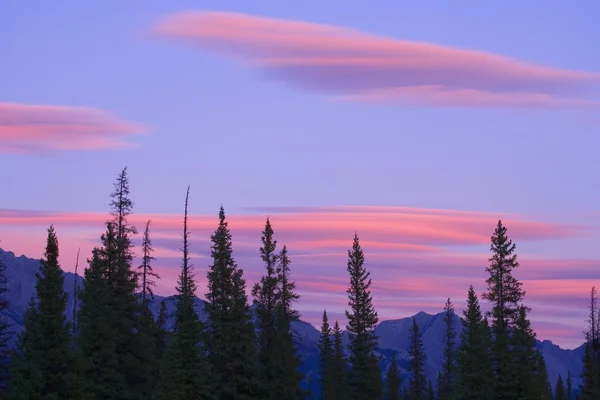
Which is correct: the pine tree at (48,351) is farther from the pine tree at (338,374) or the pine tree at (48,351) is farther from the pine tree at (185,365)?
the pine tree at (338,374)

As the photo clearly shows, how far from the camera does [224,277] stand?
69.0 meters

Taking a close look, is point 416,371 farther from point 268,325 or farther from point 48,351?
point 48,351

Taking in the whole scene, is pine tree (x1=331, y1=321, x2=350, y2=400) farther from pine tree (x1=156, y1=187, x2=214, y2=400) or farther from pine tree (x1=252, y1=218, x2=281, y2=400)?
pine tree (x1=156, y1=187, x2=214, y2=400)

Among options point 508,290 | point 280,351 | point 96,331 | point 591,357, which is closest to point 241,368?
point 280,351

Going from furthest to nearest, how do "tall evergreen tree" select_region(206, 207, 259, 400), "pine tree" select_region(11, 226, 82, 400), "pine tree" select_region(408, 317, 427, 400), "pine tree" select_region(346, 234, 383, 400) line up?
"pine tree" select_region(408, 317, 427, 400)
"pine tree" select_region(346, 234, 383, 400)
"tall evergreen tree" select_region(206, 207, 259, 400)
"pine tree" select_region(11, 226, 82, 400)

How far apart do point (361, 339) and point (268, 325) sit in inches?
715

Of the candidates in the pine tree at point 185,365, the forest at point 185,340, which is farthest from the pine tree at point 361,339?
the pine tree at point 185,365

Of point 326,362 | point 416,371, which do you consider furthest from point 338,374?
point 416,371

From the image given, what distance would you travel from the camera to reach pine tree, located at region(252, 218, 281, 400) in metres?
70.0

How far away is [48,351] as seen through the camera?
51.9m

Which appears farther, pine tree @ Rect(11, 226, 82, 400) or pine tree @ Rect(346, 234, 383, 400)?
pine tree @ Rect(346, 234, 383, 400)

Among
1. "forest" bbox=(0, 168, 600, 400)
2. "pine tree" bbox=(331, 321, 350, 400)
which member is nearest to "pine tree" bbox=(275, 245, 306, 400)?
"forest" bbox=(0, 168, 600, 400)

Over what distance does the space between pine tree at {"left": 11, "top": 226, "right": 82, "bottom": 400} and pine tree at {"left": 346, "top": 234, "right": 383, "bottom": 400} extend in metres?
42.4

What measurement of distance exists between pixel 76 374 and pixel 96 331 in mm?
7030
